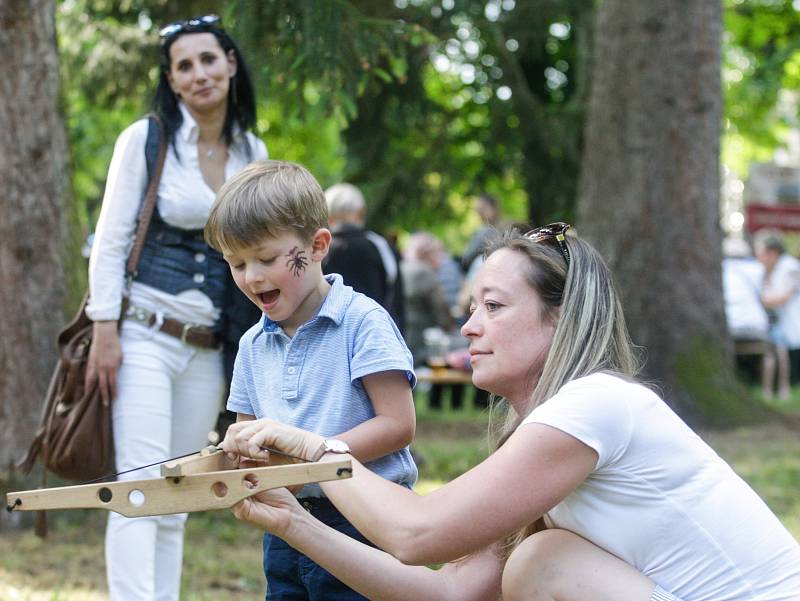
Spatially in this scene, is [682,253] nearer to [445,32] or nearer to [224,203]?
[445,32]

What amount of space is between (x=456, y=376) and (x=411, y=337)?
1.15 metres

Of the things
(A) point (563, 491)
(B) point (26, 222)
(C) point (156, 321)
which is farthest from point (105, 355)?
(B) point (26, 222)

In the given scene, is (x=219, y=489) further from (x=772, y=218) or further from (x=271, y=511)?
(x=772, y=218)

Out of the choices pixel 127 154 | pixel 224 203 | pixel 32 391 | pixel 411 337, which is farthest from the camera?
pixel 411 337

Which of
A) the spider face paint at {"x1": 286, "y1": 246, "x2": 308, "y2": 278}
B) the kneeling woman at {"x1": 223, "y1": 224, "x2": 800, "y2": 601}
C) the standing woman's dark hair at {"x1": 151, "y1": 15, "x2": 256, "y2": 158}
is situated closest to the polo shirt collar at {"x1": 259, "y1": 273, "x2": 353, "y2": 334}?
the spider face paint at {"x1": 286, "y1": 246, "x2": 308, "y2": 278}

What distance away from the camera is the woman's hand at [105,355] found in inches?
149

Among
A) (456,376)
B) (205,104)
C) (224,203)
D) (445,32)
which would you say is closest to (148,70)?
(445,32)

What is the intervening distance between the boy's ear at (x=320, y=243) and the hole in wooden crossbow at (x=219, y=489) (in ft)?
2.41

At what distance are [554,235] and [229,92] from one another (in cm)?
188

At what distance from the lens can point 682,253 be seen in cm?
917

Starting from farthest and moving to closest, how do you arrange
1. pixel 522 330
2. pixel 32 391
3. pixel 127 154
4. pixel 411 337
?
pixel 411 337
pixel 32 391
pixel 127 154
pixel 522 330

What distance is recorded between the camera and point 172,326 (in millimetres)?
3846

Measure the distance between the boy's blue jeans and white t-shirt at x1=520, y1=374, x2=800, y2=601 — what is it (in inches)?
24.6

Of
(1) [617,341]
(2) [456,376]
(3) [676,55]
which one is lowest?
(2) [456,376]
